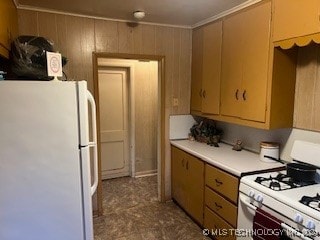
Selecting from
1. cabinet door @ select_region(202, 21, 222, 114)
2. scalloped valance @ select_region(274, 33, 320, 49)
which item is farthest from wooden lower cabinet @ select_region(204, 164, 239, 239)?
scalloped valance @ select_region(274, 33, 320, 49)

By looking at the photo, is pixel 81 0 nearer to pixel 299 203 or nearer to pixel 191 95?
pixel 191 95

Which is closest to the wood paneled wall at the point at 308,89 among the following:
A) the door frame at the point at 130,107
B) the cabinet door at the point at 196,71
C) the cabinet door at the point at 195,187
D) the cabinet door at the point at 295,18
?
the cabinet door at the point at 295,18

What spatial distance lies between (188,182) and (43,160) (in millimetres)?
1845

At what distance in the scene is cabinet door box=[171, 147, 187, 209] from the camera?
9.62 ft

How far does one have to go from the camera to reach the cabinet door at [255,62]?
6.63 ft


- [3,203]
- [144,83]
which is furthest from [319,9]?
[144,83]

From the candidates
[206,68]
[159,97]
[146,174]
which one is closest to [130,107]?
[159,97]

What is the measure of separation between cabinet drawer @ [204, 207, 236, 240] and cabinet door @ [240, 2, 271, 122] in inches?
38.7

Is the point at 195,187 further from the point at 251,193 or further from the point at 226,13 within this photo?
the point at 226,13

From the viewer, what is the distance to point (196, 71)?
121 inches

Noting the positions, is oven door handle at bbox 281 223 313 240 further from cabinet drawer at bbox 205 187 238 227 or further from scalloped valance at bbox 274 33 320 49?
scalloped valance at bbox 274 33 320 49

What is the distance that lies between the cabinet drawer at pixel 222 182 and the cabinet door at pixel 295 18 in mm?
1190

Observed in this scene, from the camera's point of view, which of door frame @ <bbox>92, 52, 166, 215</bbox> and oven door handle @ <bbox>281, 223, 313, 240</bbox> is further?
door frame @ <bbox>92, 52, 166, 215</bbox>

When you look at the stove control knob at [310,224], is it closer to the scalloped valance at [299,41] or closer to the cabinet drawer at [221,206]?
the cabinet drawer at [221,206]
